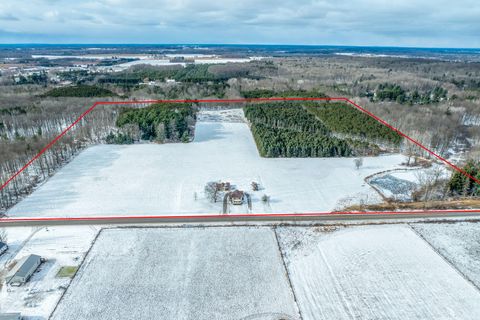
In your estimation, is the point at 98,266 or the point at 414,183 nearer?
the point at 98,266

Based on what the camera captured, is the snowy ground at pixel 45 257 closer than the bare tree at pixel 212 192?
Yes

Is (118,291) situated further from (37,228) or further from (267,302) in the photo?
(37,228)

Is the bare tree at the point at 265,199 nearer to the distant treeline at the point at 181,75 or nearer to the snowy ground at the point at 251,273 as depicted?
the snowy ground at the point at 251,273

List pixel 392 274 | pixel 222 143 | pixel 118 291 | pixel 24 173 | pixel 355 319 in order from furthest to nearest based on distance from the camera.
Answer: pixel 222 143
pixel 24 173
pixel 392 274
pixel 118 291
pixel 355 319

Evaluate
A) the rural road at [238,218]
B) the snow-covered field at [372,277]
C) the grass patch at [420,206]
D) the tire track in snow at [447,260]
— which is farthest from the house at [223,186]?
the tire track in snow at [447,260]

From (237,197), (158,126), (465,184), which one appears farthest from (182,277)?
(158,126)

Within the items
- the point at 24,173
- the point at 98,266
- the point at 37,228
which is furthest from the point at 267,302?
the point at 24,173
